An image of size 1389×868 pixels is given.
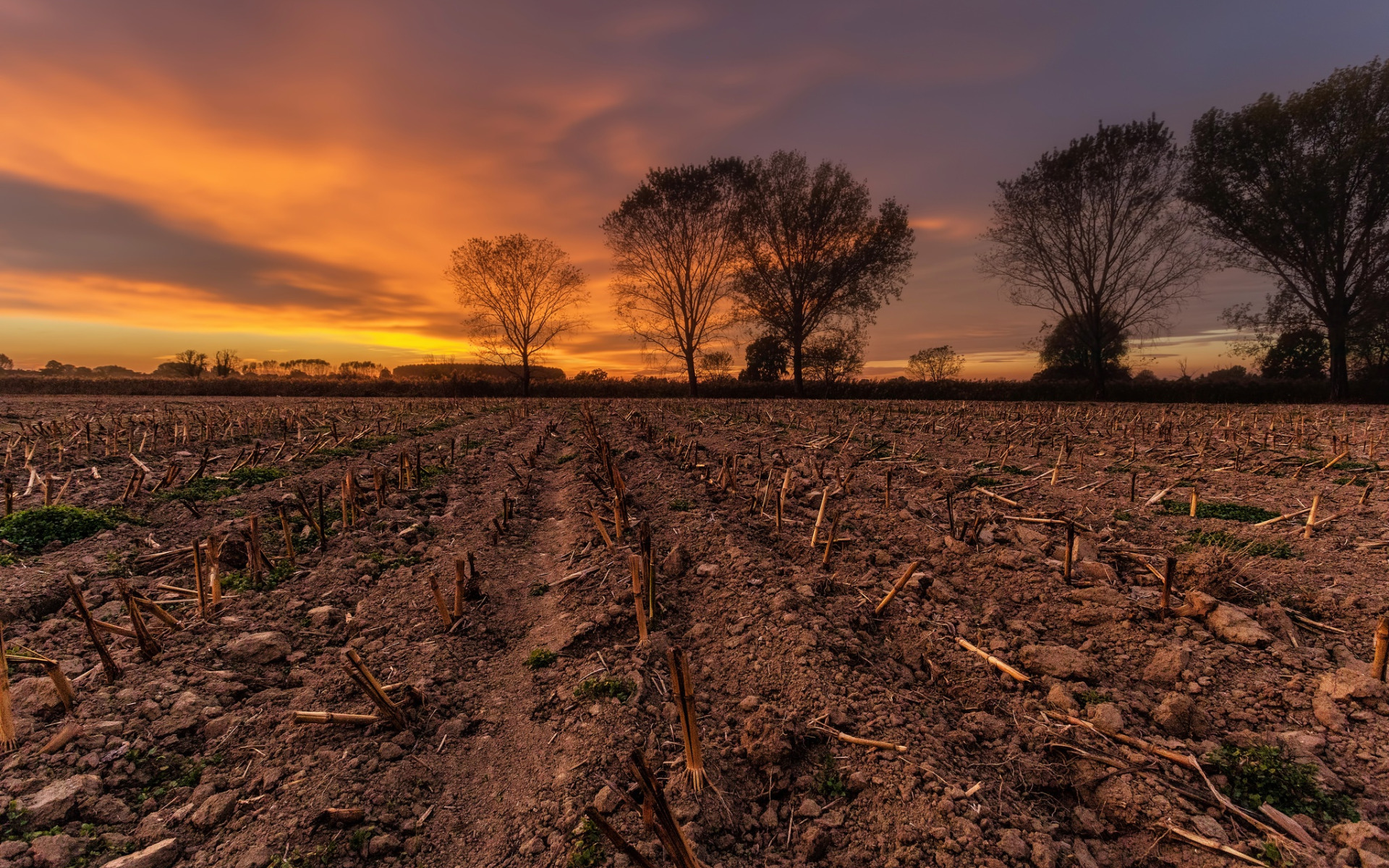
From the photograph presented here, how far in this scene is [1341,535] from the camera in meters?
5.90

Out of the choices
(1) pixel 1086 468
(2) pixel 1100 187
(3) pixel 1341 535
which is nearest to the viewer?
(3) pixel 1341 535

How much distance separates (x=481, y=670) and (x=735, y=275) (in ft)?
119

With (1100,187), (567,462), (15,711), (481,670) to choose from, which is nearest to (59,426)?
(567,462)

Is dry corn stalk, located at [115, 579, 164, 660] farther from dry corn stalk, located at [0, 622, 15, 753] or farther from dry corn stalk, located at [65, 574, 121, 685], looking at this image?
dry corn stalk, located at [0, 622, 15, 753]

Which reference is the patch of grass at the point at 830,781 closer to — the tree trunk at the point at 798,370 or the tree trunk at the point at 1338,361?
the tree trunk at the point at 798,370

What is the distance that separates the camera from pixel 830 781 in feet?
9.78

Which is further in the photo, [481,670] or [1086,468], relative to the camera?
[1086,468]

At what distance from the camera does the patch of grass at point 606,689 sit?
3689mm

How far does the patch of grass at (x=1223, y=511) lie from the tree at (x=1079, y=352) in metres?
31.4

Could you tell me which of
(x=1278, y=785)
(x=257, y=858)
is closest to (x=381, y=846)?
(x=257, y=858)

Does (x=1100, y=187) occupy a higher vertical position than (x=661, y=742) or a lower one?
higher

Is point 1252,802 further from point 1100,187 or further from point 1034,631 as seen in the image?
point 1100,187

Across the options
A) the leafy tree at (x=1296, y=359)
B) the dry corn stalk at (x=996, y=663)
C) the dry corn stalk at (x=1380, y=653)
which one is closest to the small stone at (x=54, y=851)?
the dry corn stalk at (x=996, y=663)

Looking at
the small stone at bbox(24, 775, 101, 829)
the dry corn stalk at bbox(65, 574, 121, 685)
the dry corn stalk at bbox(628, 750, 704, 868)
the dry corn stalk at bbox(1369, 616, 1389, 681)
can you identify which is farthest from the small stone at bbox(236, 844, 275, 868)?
the dry corn stalk at bbox(1369, 616, 1389, 681)
